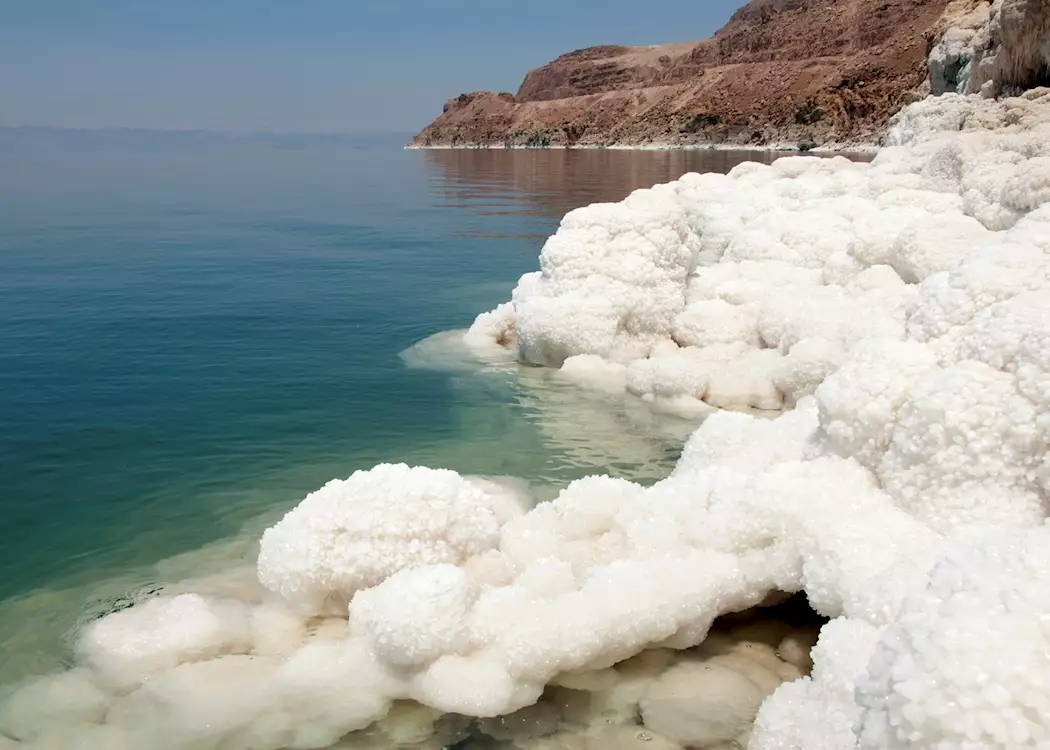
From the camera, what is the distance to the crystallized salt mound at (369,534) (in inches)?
199

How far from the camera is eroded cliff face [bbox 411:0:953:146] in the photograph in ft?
293

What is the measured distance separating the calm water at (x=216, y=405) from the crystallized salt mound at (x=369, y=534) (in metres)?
1.06

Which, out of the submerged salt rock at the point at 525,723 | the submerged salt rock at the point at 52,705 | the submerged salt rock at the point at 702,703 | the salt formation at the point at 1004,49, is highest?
the salt formation at the point at 1004,49

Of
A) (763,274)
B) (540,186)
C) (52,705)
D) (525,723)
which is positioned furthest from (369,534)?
(540,186)

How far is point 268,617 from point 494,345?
7.23 metres

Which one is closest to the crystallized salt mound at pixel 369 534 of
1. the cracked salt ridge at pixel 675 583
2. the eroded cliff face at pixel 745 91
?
the cracked salt ridge at pixel 675 583

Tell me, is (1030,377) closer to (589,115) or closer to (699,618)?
(699,618)

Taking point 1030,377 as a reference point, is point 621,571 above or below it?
below

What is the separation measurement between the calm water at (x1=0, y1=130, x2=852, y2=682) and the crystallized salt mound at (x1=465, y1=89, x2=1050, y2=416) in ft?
2.79

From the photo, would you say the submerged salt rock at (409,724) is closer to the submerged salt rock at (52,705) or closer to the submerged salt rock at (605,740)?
the submerged salt rock at (605,740)

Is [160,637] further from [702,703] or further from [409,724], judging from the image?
[702,703]

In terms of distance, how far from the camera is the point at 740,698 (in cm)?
423

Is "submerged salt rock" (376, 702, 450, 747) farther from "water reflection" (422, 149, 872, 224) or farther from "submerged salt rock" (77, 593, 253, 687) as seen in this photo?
"water reflection" (422, 149, 872, 224)

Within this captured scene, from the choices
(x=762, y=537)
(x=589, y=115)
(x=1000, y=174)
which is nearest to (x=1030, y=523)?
(x=762, y=537)
